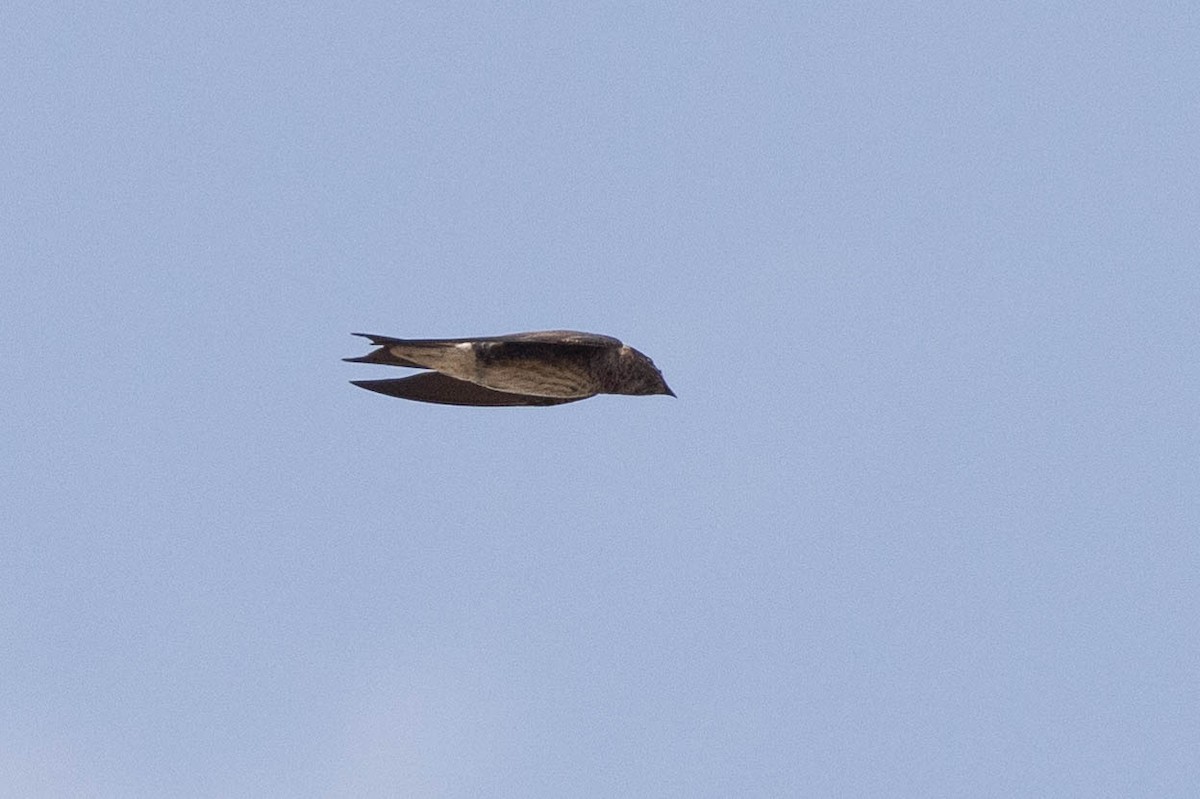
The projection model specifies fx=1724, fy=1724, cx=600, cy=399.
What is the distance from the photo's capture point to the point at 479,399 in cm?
2166

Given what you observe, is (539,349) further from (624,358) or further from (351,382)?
(351,382)

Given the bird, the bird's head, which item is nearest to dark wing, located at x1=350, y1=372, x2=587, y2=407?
the bird

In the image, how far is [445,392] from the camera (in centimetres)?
2152

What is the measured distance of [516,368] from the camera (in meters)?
20.1

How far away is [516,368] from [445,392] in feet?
5.65

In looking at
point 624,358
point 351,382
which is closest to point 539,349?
point 624,358

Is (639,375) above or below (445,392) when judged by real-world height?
above

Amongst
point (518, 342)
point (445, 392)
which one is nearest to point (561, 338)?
point (518, 342)

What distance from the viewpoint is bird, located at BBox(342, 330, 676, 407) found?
1972cm

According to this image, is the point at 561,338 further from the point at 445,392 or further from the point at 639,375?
the point at 445,392

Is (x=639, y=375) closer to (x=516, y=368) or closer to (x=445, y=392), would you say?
(x=516, y=368)

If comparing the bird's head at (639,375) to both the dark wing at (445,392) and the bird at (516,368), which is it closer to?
the bird at (516,368)

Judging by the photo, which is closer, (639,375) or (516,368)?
(516,368)

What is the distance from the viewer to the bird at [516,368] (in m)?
19.7
